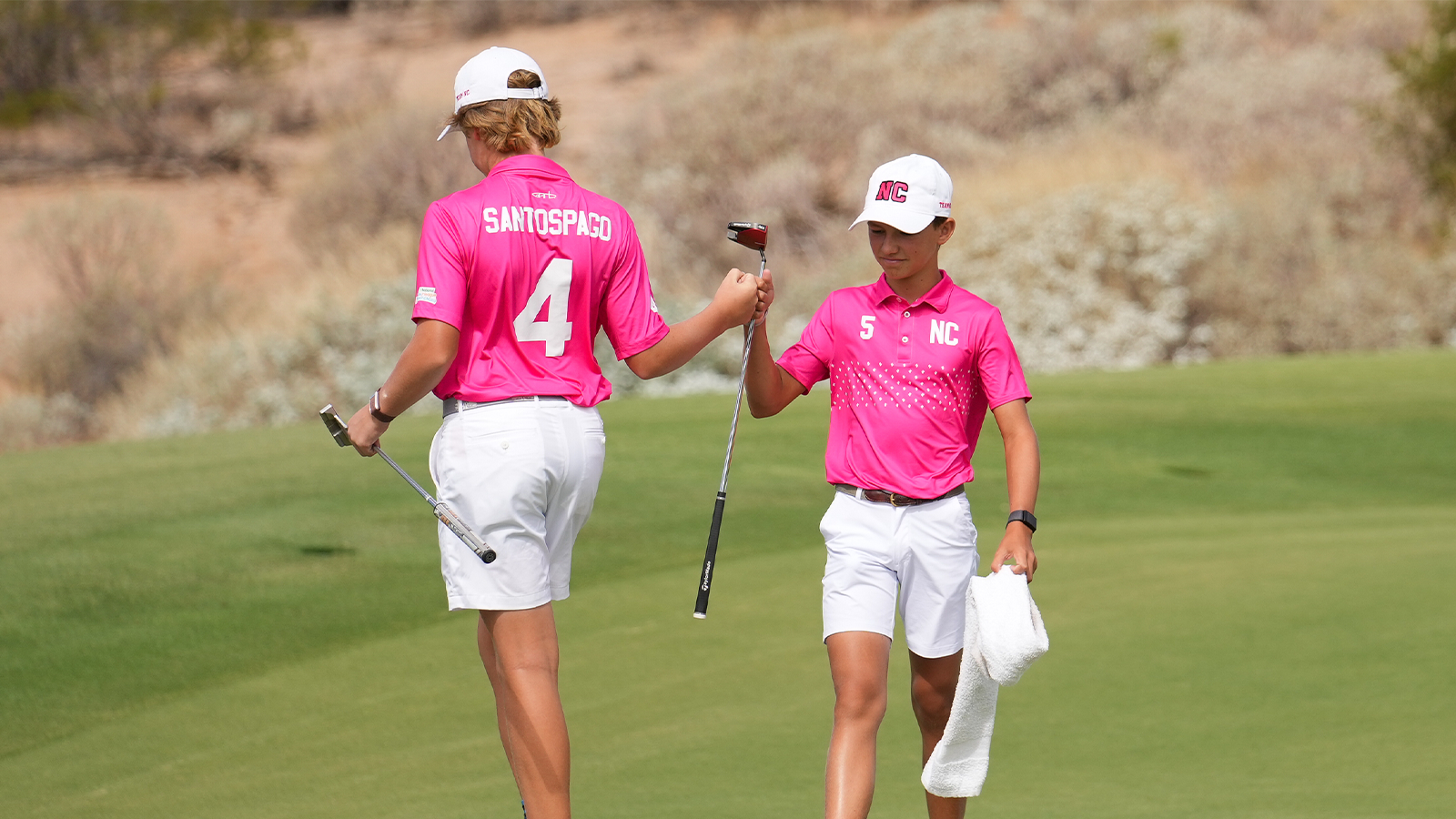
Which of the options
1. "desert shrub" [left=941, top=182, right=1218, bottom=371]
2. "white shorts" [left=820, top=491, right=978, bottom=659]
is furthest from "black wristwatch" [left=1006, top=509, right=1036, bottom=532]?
"desert shrub" [left=941, top=182, right=1218, bottom=371]

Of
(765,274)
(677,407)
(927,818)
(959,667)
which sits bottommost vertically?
(677,407)

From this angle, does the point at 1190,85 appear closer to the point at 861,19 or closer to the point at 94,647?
the point at 861,19

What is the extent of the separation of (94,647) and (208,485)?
302 centimetres

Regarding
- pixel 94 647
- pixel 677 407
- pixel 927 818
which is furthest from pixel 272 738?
pixel 677 407

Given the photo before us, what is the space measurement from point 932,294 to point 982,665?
87 centimetres

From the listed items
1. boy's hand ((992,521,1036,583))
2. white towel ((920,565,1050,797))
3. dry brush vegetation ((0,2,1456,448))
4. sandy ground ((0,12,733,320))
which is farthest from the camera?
sandy ground ((0,12,733,320))

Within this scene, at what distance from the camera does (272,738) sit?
5.04 metres

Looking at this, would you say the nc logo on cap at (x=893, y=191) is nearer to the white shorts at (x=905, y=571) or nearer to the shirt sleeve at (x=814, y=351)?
the shirt sleeve at (x=814, y=351)

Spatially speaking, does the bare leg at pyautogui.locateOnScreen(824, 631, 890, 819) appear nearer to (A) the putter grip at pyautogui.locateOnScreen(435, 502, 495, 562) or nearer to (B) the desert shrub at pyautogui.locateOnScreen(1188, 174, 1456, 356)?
(A) the putter grip at pyautogui.locateOnScreen(435, 502, 495, 562)

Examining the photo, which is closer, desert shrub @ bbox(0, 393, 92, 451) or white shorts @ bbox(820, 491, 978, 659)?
white shorts @ bbox(820, 491, 978, 659)

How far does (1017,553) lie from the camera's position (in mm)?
3422

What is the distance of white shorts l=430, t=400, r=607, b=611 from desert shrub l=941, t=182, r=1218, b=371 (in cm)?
1596

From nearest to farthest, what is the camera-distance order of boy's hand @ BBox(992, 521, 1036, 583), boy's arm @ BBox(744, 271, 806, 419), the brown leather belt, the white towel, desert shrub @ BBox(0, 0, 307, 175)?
1. the white towel
2. boy's hand @ BBox(992, 521, 1036, 583)
3. the brown leather belt
4. boy's arm @ BBox(744, 271, 806, 419)
5. desert shrub @ BBox(0, 0, 307, 175)

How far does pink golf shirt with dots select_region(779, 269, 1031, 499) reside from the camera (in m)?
3.64
